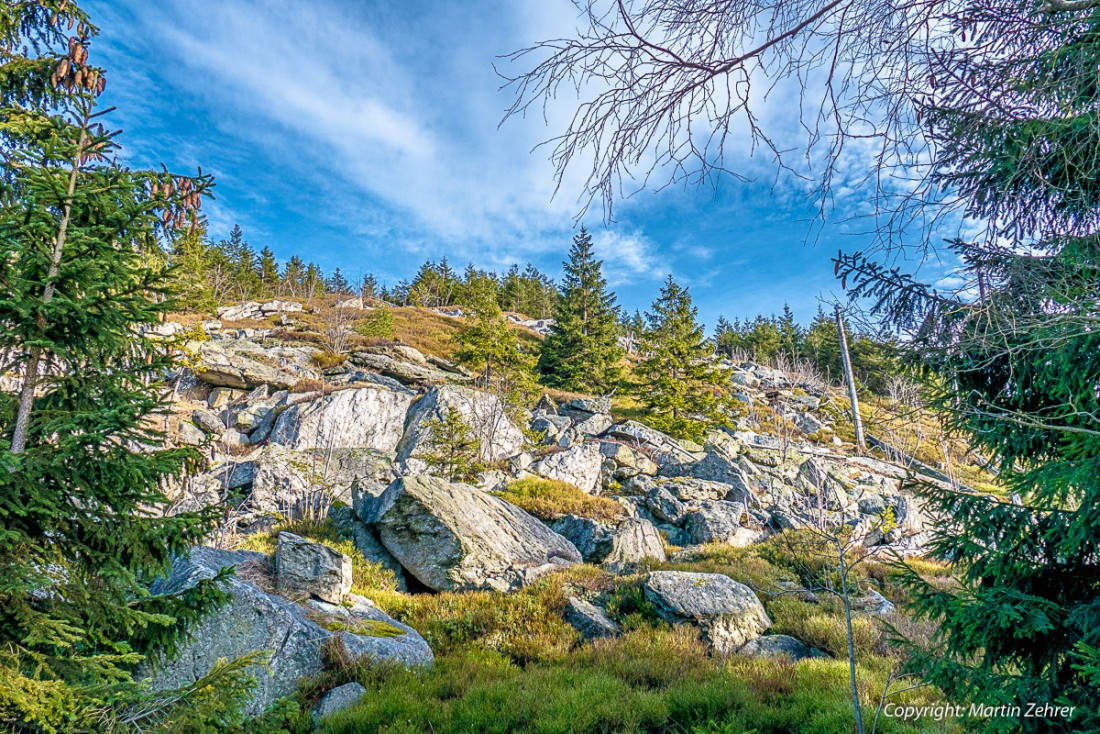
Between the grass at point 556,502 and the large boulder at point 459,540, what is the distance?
206 cm

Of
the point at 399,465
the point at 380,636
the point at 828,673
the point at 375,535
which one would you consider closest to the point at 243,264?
the point at 399,465

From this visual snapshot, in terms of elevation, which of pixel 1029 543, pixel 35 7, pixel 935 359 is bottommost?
pixel 1029 543

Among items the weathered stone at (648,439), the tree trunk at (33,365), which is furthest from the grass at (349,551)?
the weathered stone at (648,439)

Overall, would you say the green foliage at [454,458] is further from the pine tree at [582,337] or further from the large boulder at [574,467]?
the pine tree at [582,337]

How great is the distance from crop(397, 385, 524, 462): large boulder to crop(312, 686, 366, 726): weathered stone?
1178 centimetres

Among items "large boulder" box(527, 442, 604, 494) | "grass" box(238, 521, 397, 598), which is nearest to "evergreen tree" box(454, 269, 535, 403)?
"large boulder" box(527, 442, 604, 494)

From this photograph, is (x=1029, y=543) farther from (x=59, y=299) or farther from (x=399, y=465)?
(x=399, y=465)

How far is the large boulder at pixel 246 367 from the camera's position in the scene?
74.9ft

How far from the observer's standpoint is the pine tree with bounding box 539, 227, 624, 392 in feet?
106

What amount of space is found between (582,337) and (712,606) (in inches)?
1033

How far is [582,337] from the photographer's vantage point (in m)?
32.4

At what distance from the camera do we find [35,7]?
4.69m

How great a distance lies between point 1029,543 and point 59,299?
6.03 meters

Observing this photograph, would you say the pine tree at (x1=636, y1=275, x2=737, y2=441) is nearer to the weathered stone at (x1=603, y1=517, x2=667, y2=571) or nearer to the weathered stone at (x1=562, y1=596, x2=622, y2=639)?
the weathered stone at (x1=603, y1=517, x2=667, y2=571)
